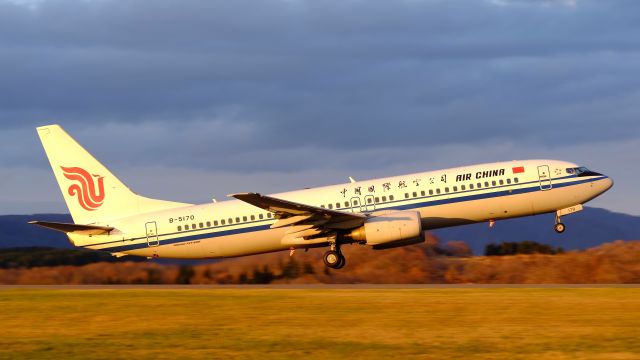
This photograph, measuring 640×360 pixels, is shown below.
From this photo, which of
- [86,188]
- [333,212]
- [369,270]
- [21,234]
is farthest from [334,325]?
[21,234]

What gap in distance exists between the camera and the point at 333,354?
19.0 meters

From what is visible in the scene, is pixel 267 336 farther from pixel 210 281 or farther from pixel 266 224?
pixel 210 281

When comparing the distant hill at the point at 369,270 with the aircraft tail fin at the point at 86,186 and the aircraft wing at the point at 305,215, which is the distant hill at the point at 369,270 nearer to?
the aircraft tail fin at the point at 86,186

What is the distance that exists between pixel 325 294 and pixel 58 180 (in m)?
17.4

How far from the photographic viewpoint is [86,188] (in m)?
43.3

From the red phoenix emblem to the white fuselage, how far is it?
1.75 metres

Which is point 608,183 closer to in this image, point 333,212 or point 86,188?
point 333,212

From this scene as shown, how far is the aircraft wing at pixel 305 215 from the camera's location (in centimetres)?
3728

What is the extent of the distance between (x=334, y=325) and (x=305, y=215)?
15.6 metres

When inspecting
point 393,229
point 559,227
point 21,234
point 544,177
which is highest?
point 21,234

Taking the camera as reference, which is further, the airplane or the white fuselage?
the white fuselage

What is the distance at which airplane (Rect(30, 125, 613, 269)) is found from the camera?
38875 mm

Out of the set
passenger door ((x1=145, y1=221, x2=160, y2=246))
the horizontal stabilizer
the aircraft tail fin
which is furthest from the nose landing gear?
the horizontal stabilizer

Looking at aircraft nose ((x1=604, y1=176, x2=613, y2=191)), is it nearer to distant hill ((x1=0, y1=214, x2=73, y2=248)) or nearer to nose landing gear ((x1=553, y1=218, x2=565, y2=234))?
nose landing gear ((x1=553, y1=218, x2=565, y2=234))
